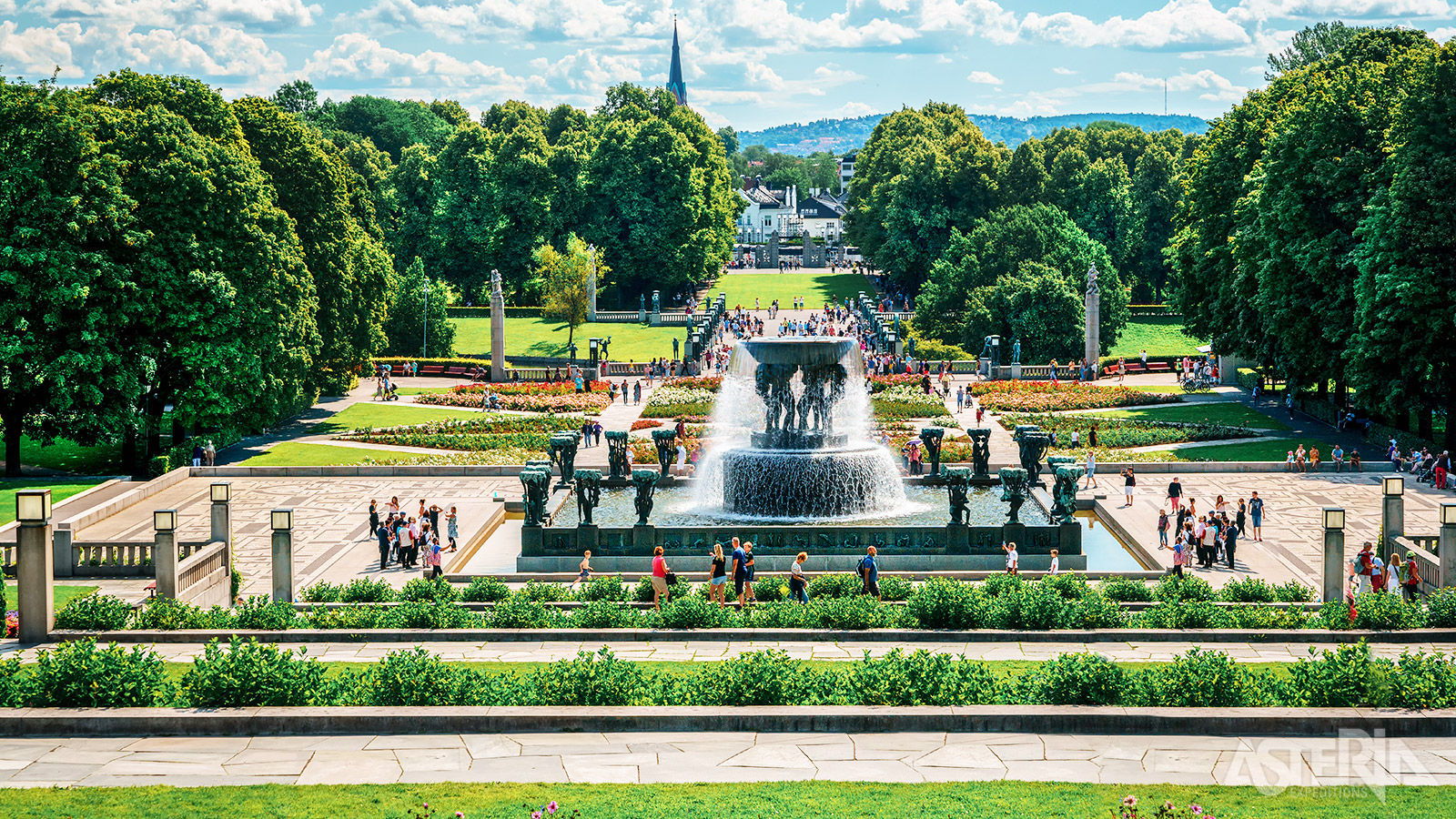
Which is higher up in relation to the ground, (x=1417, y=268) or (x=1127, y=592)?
(x=1417, y=268)

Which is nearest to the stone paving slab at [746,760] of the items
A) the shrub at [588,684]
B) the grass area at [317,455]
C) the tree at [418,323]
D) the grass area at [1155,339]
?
the shrub at [588,684]

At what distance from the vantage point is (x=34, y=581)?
21.1 meters

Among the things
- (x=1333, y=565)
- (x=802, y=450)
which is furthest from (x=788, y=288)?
(x=1333, y=565)

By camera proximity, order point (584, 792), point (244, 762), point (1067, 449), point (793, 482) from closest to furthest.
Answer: point (584, 792)
point (244, 762)
point (793, 482)
point (1067, 449)

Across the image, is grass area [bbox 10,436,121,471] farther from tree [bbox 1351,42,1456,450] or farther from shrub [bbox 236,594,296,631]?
tree [bbox 1351,42,1456,450]

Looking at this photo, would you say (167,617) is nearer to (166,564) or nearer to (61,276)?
(166,564)

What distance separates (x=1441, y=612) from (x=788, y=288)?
328 ft

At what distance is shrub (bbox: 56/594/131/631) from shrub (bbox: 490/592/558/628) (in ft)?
18.9

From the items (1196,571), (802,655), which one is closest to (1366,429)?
(1196,571)

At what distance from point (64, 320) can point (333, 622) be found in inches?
854

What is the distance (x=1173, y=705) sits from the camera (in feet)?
54.4

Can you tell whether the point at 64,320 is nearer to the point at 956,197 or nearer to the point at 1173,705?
the point at 1173,705

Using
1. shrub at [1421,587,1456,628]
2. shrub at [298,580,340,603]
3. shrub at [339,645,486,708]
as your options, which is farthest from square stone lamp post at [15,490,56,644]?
shrub at [1421,587,1456,628]

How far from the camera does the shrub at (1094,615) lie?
2188 cm
